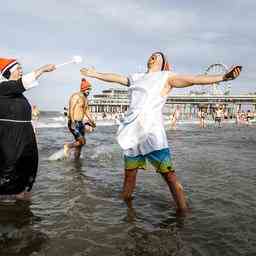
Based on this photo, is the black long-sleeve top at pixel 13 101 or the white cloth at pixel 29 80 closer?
the white cloth at pixel 29 80

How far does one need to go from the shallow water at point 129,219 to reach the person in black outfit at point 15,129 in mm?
330

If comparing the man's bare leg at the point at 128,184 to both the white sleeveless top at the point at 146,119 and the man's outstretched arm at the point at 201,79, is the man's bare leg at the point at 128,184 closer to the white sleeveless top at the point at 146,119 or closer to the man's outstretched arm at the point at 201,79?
the white sleeveless top at the point at 146,119

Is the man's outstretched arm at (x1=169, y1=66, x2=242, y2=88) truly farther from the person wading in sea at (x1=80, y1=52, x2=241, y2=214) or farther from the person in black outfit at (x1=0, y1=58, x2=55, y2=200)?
the person in black outfit at (x1=0, y1=58, x2=55, y2=200)

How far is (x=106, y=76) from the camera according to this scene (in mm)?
5047

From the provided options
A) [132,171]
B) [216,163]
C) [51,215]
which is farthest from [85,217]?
[216,163]

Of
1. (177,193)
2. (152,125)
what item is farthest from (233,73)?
(177,193)

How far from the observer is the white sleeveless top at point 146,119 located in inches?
177

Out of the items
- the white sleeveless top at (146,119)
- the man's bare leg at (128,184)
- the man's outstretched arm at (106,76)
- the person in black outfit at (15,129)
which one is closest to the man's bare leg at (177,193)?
the white sleeveless top at (146,119)

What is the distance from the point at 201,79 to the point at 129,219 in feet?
5.90

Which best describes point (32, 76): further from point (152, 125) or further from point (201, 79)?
point (201, 79)

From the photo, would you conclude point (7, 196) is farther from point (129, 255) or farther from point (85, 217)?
point (129, 255)

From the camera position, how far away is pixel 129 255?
3219mm

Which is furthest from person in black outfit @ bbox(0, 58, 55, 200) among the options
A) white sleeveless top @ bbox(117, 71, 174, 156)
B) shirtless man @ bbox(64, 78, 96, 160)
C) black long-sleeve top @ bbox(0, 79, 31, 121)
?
shirtless man @ bbox(64, 78, 96, 160)

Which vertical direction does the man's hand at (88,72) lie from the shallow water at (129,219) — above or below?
above
